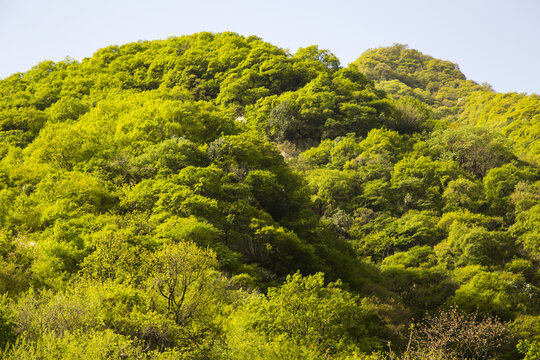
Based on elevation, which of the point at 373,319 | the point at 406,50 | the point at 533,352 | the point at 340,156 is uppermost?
the point at 406,50

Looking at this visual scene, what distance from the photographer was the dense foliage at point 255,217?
2125cm

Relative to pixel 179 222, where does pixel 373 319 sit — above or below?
below

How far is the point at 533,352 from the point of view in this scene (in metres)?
20.9

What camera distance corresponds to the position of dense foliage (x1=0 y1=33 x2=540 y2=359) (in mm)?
21250

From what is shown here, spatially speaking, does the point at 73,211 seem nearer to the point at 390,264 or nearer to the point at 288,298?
the point at 288,298

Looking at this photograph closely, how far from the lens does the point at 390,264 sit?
Result: 153 feet

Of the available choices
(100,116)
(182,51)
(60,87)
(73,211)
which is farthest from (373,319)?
(182,51)

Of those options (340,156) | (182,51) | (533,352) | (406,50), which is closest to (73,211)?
(533,352)

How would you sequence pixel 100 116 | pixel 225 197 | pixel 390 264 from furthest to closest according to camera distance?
pixel 100 116
pixel 390 264
pixel 225 197

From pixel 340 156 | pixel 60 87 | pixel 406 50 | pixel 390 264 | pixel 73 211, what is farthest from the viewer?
pixel 406 50

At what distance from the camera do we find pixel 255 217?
3809cm

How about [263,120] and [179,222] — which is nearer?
[179,222]

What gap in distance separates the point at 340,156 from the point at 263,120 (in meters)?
15.5

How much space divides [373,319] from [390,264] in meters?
17.3
